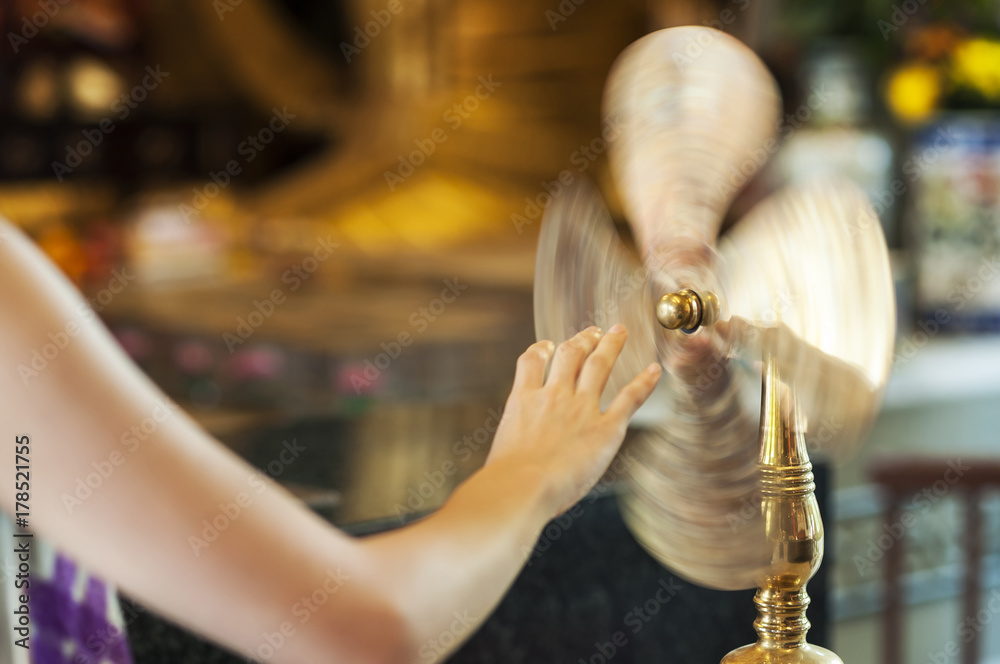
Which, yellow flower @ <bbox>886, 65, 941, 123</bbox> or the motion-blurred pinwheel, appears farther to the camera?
yellow flower @ <bbox>886, 65, 941, 123</bbox>

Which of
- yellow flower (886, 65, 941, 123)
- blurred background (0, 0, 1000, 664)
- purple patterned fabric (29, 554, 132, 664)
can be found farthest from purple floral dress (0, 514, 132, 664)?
yellow flower (886, 65, 941, 123)

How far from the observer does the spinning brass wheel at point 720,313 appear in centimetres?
57

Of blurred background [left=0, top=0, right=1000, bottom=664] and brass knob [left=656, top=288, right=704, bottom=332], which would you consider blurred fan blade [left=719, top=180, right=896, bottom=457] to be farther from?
blurred background [left=0, top=0, right=1000, bottom=664]

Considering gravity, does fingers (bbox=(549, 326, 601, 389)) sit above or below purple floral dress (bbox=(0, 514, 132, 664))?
above

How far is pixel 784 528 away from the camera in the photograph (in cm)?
62

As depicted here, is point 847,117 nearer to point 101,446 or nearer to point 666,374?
point 666,374

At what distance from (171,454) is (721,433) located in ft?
1.03

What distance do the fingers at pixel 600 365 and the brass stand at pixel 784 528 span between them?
89 mm

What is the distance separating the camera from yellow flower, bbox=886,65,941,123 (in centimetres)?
331

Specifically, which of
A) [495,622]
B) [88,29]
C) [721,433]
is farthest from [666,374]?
[88,29]

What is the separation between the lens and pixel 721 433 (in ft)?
2.13

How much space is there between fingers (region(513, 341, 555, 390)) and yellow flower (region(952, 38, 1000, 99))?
122 inches

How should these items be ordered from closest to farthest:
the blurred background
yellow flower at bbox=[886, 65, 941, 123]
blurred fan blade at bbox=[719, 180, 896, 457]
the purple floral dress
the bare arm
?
the bare arm
blurred fan blade at bbox=[719, 180, 896, 457]
the purple floral dress
the blurred background
yellow flower at bbox=[886, 65, 941, 123]

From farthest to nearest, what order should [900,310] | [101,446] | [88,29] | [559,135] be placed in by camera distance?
[88,29], [559,135], [900,310], [101,446]
